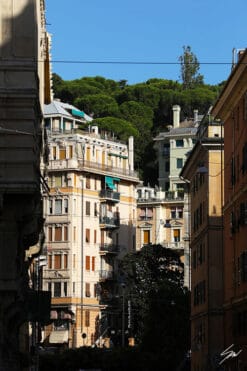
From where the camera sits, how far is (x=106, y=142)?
154m

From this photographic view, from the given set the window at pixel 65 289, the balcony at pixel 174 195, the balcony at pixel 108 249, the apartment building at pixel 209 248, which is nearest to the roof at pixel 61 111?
the balcony at pixel 174 195

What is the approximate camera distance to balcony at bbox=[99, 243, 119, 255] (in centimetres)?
14450

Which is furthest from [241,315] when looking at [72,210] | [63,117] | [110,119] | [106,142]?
[110,119]

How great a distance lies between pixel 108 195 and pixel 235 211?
261ft

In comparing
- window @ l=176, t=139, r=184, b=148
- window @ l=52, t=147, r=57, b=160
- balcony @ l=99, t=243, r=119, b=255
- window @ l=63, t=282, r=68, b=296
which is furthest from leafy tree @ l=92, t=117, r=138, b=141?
window @ l=63, t=282, r=68, b=296

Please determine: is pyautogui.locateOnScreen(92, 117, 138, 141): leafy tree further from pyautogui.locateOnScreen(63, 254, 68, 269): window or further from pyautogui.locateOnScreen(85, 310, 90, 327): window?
pyautogui.locateOnScreen(85, 310, 90, 327): window

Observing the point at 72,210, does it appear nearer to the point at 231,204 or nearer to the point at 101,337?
the point at 101,337

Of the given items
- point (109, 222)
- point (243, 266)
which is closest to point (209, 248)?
point (243, 266)

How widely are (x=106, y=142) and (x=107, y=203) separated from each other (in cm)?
962

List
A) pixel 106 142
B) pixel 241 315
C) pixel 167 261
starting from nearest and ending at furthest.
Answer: pixel 241 315, pixel 167 261, pixel 106 142

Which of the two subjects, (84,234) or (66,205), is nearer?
(66,205)

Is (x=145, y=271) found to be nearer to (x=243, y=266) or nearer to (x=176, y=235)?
(x=176, y=235)

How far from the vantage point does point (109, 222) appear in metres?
147

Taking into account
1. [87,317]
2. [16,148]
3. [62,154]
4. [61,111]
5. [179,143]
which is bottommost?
[87,317]
